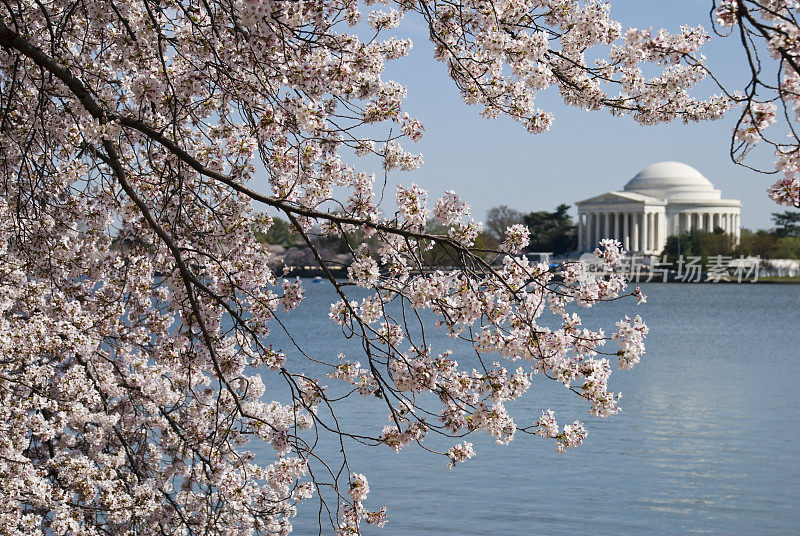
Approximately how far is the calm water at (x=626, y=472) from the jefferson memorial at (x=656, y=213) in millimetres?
92887

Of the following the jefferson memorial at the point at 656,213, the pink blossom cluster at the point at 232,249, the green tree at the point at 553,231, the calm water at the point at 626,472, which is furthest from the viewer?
the jefferson memorial at the point at 656,213

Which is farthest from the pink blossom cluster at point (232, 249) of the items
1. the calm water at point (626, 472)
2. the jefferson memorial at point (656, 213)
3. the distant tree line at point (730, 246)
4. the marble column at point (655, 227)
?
the marble column at point (655, 227)

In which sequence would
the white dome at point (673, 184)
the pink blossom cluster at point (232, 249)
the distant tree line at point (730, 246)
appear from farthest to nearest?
the white dome at point (673, 184)
the distant tree line at point (730, 246)
the pink blossom cluster at point (232, 249)

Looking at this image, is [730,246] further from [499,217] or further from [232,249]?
[232,249]

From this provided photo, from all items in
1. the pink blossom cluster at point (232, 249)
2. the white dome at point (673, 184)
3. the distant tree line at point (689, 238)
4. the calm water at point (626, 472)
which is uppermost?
the white dome at point (673, 184)

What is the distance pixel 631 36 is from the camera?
207 inches

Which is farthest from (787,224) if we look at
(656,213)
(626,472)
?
(626,472)

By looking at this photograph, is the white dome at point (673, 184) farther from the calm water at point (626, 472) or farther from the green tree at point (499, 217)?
the calm water at point (626, 472)

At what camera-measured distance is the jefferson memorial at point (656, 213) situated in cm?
11425

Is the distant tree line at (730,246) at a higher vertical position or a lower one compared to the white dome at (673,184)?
lower

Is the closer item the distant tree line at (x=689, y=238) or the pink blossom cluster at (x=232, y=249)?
the pink blossom cluster at (x=232, y=249)

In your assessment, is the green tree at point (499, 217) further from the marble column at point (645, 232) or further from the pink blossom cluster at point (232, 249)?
the pink blossom cluster at point (232, 249)

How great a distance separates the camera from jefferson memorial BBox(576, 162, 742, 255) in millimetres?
114250

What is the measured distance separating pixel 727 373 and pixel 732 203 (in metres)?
96.5
